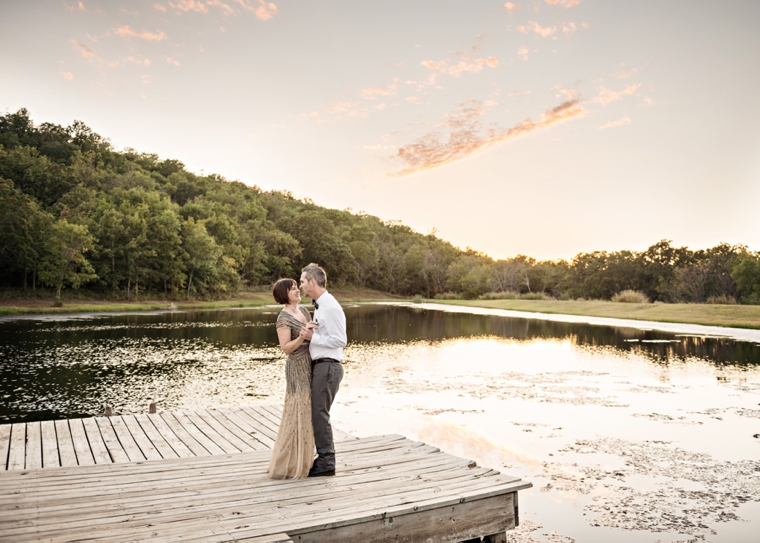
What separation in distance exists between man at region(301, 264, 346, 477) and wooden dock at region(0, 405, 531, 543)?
11.8 inches

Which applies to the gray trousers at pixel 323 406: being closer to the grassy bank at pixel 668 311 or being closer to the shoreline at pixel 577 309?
the shoreline at pixel 577 309

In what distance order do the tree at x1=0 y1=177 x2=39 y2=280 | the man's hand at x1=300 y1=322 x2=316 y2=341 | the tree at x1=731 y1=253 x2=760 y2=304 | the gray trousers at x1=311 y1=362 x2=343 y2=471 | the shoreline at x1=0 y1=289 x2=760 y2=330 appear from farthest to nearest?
the tree at x1=731 y1=253 x2=760 y2=304
the tree at x1=0 y1=177 x2=39 y2=280
the shoreline at x1=0 y1=289 x2=760 y2=330
the gray trousers at x1=311 y1=362 x2=343 y2=471
the man's hand at x1=300 y1=322 x2=316 y2=341

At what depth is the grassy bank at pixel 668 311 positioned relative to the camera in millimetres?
32438

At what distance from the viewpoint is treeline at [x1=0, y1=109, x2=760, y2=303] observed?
48312 millimetres

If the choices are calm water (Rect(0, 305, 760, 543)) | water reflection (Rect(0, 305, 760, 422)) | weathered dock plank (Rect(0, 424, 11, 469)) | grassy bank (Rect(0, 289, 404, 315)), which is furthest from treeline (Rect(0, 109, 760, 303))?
weathered dock plank (Rect(0, 424, 11, 469))

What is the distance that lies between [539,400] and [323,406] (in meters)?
9.35

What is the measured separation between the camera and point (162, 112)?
48.6 m

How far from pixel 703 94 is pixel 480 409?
25.9 m

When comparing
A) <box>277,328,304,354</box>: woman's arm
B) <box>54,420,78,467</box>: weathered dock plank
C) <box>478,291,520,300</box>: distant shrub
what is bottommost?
<box>54,420,78,467</box>: weathered dock plank

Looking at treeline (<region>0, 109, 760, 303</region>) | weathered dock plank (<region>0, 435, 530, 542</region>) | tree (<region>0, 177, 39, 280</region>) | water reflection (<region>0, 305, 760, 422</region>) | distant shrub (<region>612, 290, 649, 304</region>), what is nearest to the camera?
weathered dock plank (<region>0, 435, 530, 542</region>)

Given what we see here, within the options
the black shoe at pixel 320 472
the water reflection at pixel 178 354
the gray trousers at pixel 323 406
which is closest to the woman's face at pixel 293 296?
the gray trousers at pixel 323 406

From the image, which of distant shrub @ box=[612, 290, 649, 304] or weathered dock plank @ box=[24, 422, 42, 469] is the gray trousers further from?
distant shrub @ box=[612, 290, 649, 304]

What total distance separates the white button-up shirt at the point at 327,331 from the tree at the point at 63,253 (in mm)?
46498

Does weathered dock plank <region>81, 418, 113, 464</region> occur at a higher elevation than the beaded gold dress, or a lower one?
lower
